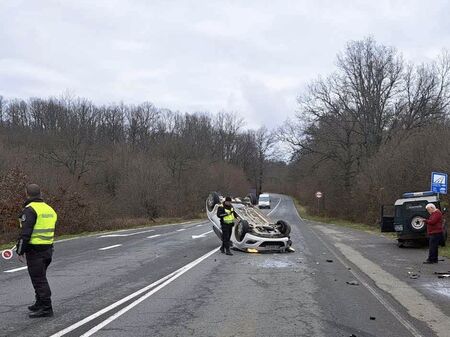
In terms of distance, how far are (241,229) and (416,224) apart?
6.50 meters

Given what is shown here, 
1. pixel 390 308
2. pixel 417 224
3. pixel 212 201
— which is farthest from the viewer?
pixel 212 201

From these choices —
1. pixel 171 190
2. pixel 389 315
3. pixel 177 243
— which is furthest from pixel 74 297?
pixel 171 190

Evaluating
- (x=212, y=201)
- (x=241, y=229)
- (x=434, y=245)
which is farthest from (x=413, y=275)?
(x=212, y=201)

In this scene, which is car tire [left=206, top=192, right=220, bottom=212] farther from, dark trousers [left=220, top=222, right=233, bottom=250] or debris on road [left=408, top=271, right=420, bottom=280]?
debris on road [left=408, top=271, right=420, bottom=280]

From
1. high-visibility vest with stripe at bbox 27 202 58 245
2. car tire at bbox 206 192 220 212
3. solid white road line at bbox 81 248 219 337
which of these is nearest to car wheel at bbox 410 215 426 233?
car tire at bbox 206 192 220 212

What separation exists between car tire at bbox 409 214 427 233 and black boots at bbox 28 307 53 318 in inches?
559

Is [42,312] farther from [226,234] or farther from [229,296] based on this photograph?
[226,234]

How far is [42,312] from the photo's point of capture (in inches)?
277

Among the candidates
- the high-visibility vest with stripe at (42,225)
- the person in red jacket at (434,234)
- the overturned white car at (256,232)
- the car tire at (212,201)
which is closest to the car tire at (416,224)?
the person in red jacket at (434,234)

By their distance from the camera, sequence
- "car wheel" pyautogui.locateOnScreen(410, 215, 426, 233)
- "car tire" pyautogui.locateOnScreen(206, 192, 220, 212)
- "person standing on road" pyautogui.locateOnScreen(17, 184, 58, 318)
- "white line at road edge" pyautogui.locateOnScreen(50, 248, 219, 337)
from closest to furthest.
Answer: "white line at road edge" pyautogui.locateOnScreen(50, 248, 219, 337) → "person standing on road" pyautogui.locateOnScreen(17, 184, 58, 318) → "car wheel" pyautogui.locateOnScreen(410, 215, 426, 233) → "car tire" pyautogui.locateOnScreen(206, 192, 220, 212)

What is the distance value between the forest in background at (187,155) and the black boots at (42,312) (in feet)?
49.9

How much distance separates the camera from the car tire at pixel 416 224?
58.9 feet

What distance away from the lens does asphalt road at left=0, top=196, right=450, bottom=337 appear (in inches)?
264

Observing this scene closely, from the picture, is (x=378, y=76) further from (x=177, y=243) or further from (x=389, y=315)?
(x=389, y=315)
